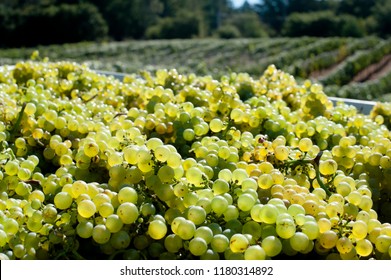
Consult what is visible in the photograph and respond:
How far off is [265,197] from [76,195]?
0.44 meters

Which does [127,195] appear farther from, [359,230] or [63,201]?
[359,230]

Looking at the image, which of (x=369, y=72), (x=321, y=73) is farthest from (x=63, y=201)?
(x=369, y=72)

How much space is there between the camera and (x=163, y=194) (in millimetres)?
1076

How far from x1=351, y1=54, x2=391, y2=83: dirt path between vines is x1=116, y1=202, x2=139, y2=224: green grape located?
12.5 m

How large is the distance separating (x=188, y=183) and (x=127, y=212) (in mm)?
167

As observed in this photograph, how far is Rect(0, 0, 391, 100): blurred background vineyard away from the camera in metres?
13.0

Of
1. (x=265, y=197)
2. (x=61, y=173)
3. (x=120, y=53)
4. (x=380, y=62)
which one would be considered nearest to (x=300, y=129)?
(x=265, y=197)

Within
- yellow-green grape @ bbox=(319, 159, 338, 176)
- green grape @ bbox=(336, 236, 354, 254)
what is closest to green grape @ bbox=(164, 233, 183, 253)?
green grape @ bbox=(336, 236, 354, 254)

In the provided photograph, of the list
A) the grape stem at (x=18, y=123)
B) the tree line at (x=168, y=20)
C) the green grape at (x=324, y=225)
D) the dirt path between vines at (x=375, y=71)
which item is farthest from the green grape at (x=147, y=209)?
the tree line at (x=168, y=20)

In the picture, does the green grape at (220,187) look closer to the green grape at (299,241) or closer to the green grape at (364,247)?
the green grape at (299,241)

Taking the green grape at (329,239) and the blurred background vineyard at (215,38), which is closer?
the green grape at (329,239)

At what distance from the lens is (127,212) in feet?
3.31

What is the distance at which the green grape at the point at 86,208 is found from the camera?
1.02 meters
